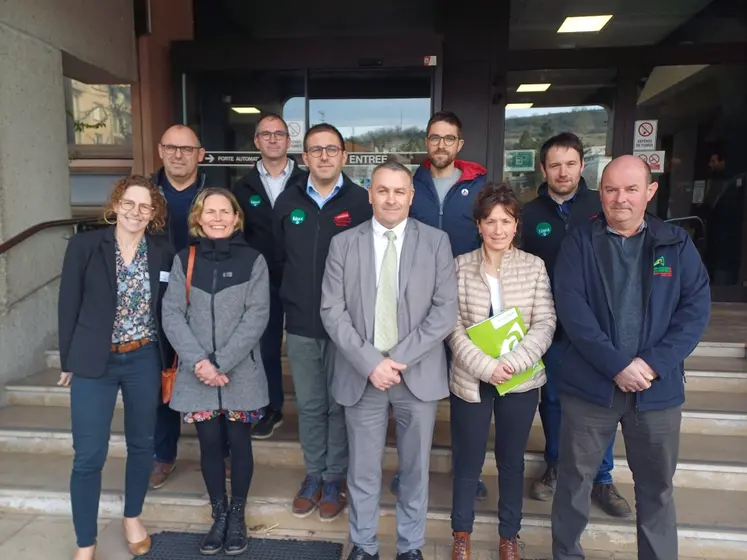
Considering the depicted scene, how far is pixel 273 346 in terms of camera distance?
3410mm

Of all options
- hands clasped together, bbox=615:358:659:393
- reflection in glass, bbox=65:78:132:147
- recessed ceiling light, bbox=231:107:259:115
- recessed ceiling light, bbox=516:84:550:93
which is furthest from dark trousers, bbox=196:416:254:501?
reflection in glass, bbox=65:78:132:147

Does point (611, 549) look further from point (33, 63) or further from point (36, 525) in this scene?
point (33, 63)

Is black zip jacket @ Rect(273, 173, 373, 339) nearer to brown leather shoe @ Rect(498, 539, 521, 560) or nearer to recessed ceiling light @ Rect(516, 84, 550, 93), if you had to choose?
brown leather shoe @ Rect(498, 539, 521, 560)

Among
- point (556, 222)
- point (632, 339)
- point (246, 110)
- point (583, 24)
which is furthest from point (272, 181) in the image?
point (583, 24)

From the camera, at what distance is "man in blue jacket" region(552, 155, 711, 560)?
2219 mm

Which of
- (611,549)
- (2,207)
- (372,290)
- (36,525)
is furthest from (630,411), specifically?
(2,207)

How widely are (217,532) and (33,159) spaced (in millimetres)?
3206

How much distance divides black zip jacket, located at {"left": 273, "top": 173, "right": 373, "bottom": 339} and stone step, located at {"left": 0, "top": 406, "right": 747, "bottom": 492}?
3.41 feet

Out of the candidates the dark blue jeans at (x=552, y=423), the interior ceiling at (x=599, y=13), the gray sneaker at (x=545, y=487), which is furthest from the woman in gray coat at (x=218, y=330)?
the interior ceiling at (x=599, y=13)

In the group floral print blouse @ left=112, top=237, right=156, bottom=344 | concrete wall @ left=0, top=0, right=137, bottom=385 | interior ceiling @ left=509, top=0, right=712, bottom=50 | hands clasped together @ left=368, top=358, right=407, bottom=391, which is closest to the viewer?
hands clasped together @ left=368, top=358, right=407, bottom=391

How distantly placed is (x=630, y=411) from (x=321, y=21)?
5342mm

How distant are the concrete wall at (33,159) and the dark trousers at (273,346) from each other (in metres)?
2.13

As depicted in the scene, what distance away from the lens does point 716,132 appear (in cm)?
577

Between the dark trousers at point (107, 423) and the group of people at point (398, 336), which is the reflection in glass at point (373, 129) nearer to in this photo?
the group of people at point (398, 336)
